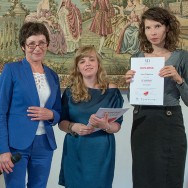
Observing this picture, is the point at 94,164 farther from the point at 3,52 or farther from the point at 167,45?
the point at 3,52

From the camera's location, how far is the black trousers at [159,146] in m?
1.77

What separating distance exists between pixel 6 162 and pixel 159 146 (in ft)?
2.78

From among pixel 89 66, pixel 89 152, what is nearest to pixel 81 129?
pixel 89 152

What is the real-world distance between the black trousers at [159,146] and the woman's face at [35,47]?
27.0 inches

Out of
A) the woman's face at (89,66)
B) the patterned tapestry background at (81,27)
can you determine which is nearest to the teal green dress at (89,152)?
the woman's face at (89,66)

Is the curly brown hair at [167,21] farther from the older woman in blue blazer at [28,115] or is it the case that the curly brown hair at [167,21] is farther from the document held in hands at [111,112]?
the older woman in blue blazer at [28,115]

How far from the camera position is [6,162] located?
1759 millimetres

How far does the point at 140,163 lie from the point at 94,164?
0.95 feet

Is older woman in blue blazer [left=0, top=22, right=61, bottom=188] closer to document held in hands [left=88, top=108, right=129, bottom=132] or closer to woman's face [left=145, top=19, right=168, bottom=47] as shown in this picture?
document held in hands [left=88, top=108, right=129, bottom=132]

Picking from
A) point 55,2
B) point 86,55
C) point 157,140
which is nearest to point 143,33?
point 86,55

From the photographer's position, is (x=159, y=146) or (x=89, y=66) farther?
(x=89, y=66)

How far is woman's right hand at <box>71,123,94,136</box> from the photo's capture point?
76.0 inches

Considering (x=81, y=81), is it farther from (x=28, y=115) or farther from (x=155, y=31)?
(x=155, y=31)

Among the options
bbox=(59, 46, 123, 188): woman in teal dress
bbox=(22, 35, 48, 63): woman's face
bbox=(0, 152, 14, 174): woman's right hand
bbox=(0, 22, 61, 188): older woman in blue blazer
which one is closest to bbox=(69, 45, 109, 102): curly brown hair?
bbox=(59, 46, 123, 188): woman in teal dress
